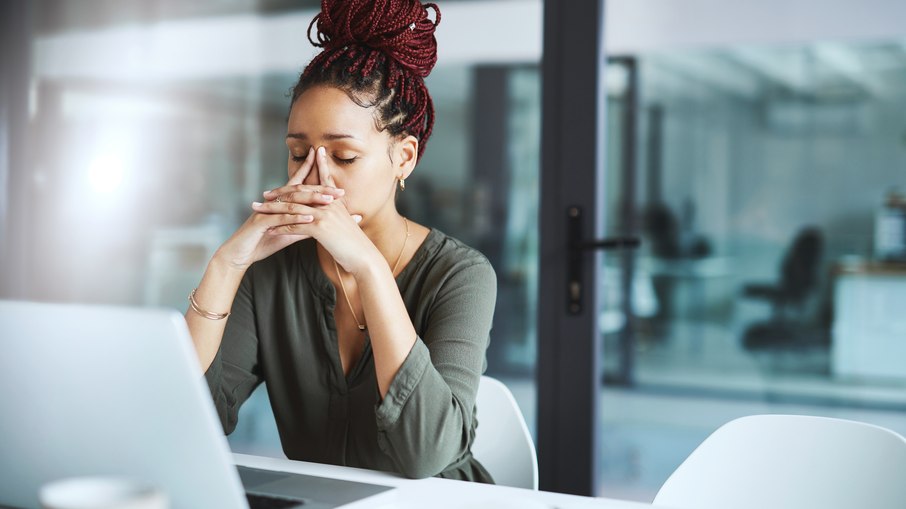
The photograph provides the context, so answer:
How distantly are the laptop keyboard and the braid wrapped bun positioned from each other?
2.74 ft

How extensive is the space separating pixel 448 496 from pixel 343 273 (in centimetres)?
59

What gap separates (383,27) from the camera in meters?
1.60

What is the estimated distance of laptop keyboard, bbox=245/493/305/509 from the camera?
3.54 ft

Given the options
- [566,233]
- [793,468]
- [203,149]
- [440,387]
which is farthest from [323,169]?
[203,149]

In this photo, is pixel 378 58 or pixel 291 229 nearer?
pixel 291 229

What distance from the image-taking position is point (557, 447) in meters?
2.53

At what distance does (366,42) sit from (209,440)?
955mm

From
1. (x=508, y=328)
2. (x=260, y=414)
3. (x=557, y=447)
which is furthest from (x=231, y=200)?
(x=557, y=447)

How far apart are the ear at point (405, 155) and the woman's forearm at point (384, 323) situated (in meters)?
0.32

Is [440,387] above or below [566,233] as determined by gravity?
below

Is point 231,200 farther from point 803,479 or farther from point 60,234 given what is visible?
point 803,479

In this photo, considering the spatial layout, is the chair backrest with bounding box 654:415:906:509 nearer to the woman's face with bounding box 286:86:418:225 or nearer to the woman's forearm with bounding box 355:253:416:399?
the woman's forearm with bounding box 355:253:416:399

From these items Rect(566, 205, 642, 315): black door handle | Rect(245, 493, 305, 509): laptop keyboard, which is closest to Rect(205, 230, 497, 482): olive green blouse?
Rect(245, 493, 305, 509): laptop keyboard

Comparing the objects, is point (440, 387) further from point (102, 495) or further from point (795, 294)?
point (795, 294)
